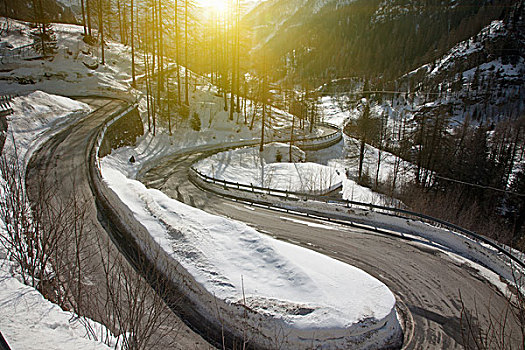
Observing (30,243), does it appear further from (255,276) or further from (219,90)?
(219,90)

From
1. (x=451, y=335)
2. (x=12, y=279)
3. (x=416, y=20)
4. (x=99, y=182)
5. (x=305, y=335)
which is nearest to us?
(x=12, y=279)

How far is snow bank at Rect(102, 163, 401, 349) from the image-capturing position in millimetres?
7934

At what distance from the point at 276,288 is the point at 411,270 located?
Answer: 6.57 meters

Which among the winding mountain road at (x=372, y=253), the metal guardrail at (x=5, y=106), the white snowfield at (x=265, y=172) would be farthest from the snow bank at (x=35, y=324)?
the metal guardrail at (x=5, y=106)

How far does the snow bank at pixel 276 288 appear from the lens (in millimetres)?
7934

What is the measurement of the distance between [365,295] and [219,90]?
4857 centimetres

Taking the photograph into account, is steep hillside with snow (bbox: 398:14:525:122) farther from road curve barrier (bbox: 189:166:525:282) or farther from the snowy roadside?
the snowy roadside

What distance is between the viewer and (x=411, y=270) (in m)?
12.2

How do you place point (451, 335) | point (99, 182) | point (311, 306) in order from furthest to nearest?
1. point (99, 182)
2. point (451, 335)
3. point (311, 306)

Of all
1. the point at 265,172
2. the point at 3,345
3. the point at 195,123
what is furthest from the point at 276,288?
the point at 195,123

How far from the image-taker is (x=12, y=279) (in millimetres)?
7023

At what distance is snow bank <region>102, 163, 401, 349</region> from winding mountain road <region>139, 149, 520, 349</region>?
4.67ft

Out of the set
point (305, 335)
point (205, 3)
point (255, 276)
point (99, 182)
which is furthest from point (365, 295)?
point (205, 3)

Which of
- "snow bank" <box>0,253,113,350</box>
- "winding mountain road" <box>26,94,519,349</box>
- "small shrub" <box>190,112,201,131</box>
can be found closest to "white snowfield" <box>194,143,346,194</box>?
"winding mountain road" <box>26,94,519,349</box>
